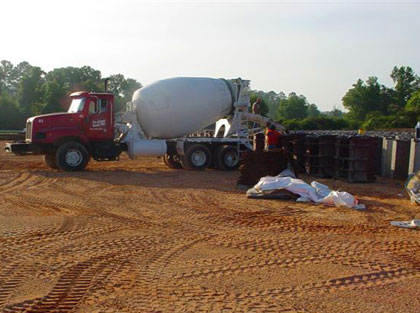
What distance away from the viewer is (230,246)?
7.57 meters

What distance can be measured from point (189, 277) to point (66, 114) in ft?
43.2

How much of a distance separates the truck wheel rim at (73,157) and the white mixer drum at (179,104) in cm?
273

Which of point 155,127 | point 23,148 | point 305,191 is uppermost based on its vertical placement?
point 155,127

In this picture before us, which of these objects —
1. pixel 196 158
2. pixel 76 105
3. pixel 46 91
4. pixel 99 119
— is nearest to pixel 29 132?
pixel 76 105

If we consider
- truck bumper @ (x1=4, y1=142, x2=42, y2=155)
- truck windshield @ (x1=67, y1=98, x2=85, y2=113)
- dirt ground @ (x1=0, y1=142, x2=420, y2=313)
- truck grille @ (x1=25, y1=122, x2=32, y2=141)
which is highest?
truck windshield @ (x1=67, y1=98, x2=85, y2=113)

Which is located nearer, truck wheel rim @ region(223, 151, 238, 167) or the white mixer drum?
the white mixer drum

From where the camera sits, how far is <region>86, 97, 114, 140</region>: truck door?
709 inches

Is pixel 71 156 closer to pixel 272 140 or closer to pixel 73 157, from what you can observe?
pixel 73 157

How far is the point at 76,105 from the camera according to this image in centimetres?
1825

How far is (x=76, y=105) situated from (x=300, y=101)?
60.1 meters

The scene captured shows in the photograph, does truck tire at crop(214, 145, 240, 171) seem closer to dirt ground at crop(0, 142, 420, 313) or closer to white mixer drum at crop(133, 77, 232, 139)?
white mixer drum at crop(133, 77, 232, 139)

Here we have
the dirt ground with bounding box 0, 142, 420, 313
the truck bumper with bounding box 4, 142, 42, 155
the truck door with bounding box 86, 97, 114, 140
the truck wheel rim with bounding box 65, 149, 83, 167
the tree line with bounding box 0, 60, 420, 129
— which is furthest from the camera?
the tree line with bounding box 0, 60, 420, 129

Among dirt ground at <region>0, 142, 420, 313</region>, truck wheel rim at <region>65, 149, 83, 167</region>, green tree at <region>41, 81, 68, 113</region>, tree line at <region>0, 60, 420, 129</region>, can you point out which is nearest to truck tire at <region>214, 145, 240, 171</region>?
truck wheel rim at <region>65, 149, 83, 167</region>

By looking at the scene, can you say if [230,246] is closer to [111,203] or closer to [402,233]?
[402,233]
